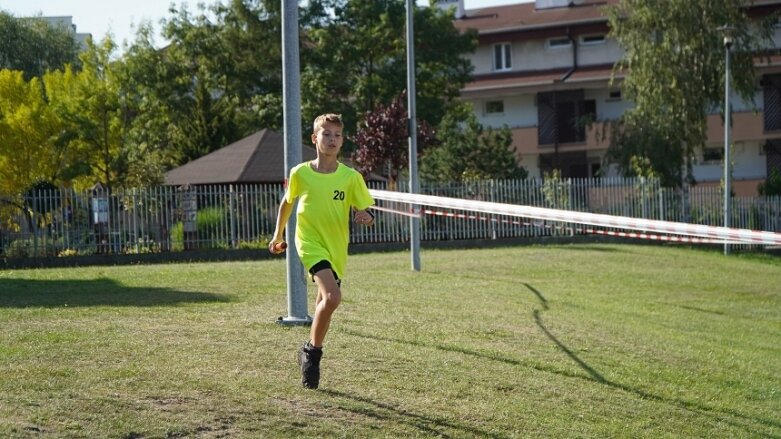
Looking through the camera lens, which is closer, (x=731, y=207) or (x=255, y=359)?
(x=255, y=359)

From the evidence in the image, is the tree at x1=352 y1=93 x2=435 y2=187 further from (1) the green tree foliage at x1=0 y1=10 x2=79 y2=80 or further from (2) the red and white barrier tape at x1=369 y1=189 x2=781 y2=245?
(1) the green tree foliage at x1=0 y1=10 x2=79 y2=80

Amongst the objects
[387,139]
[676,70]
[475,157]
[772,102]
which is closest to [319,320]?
[387,139]

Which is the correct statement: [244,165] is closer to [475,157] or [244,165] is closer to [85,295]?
[475,157]

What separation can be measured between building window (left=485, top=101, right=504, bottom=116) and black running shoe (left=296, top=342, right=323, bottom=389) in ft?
161

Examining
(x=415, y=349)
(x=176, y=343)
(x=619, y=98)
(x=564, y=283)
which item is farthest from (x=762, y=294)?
(x=619, y=98)

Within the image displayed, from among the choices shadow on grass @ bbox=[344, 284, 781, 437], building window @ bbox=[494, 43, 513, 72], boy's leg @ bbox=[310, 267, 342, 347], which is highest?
building window @ bbox=[494, 43, 513, 72]

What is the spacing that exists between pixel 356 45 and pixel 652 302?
1175 inches

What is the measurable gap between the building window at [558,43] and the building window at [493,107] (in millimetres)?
3645

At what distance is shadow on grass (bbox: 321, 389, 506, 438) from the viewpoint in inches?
336

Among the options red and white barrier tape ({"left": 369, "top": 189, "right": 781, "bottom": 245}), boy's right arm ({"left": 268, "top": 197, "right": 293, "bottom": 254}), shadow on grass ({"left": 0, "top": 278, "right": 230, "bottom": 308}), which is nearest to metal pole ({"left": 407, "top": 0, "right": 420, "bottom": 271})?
shadow on grass ({"left": 0, "top": 278, "right": 230, "bottom": 308})

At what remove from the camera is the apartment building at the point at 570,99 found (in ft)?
176

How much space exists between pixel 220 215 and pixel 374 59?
20808 millimetres

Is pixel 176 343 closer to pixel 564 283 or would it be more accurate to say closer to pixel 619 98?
pixel 564 283

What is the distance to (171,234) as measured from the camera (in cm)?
2933
